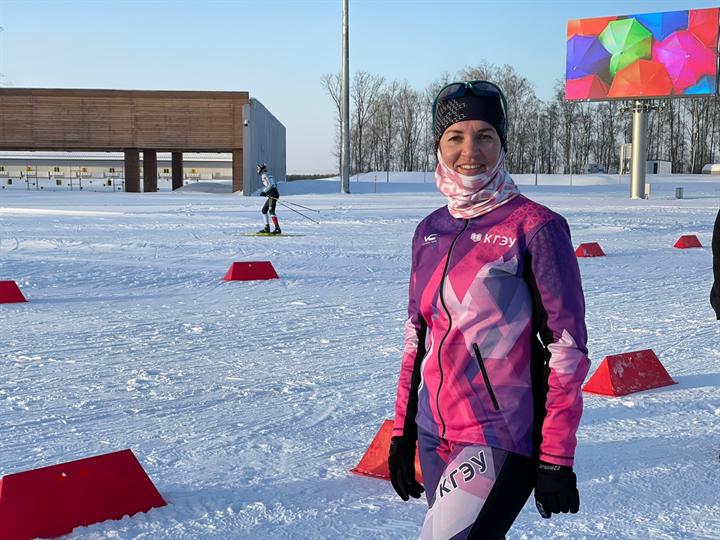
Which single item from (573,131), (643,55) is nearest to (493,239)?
(643,55)

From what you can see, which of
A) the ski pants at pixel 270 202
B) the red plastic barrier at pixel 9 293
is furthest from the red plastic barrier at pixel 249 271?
the ski pants at pixel 270 202

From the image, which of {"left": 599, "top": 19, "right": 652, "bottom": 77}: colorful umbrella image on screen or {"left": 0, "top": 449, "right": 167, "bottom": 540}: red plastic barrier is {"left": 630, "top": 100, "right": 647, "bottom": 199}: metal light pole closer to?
{"left": 599, "top": 19, "right": 652, "bottom": 77}: colorful umbrella image on screen

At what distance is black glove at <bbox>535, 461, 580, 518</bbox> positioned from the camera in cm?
179

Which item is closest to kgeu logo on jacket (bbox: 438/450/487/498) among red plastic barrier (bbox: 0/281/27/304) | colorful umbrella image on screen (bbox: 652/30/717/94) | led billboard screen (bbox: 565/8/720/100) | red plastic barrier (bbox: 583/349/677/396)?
red plastic barrier (bbox: 583/349/677/396)

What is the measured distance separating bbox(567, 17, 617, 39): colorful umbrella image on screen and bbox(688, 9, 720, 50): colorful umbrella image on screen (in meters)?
3.38

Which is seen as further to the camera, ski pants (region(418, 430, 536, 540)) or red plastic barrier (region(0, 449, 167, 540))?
red plastic barrier (region(0, 449, 167, 540))

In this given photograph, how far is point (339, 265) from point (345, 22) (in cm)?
2946

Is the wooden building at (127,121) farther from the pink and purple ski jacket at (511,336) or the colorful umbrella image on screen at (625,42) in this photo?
the pink and purple ski jacket at (511,336)

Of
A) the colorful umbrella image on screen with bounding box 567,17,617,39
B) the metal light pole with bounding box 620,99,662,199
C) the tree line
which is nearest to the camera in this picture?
the colorful umbrella image on screen with bounding box 567,17,617,39

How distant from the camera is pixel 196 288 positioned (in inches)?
385

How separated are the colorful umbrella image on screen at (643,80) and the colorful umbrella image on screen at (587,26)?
2.23 metres

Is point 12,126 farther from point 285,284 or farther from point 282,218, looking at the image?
point 285,284

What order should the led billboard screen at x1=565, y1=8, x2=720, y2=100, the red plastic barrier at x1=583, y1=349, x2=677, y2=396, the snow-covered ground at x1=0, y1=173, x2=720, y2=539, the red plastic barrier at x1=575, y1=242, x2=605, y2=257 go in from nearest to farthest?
1. the snow-covered ground at x1=0, y1=173, x2=720, y2=539
2. the red plastic barrier at x1=583, y1=349, x2=677, y2=396
3. the red plastic barrier at x1=575, y1=242, x2=605, y2=257
4. the led billboard screen at x1=565, y1=8, x2=720, y2=100

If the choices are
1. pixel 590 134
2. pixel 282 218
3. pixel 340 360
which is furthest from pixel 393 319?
pixel 590 134
